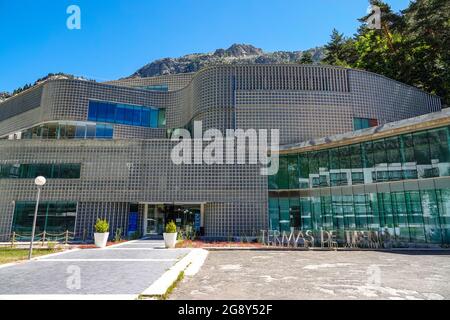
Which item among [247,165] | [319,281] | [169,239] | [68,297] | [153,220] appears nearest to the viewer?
[68,297]

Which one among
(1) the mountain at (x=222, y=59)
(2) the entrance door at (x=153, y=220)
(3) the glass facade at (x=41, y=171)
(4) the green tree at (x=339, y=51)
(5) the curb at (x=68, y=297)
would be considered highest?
(1) the mountain at (x=222, y=59)

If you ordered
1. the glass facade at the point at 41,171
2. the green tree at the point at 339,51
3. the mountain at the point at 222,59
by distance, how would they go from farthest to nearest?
1. the mountain at the point at 222,59
2. the green tree at the point at 339,51
3. the glass facade at the point at 41,171

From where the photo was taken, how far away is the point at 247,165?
73.0ft

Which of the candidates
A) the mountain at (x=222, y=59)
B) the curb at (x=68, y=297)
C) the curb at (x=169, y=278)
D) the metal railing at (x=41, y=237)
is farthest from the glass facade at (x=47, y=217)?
the mountain at (x=222, y=59)

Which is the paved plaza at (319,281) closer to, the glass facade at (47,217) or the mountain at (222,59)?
the glass facade at (47,217)

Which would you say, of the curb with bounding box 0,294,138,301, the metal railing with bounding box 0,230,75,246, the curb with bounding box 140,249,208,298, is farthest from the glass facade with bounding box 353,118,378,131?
the metal railing with bounding box 0,230,75,246

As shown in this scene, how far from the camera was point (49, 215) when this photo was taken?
22.4 meters

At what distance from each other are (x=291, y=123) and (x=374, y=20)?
88.2 feet

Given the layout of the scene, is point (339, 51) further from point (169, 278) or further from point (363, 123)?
point (169, 278)

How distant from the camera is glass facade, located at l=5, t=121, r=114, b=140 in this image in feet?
89.6

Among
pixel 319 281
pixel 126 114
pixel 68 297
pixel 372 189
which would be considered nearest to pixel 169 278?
pixel 68 297

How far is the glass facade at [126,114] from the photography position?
91.6ft

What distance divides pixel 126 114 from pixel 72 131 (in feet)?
16.9

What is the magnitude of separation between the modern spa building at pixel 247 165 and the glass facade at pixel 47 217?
0.08 m
